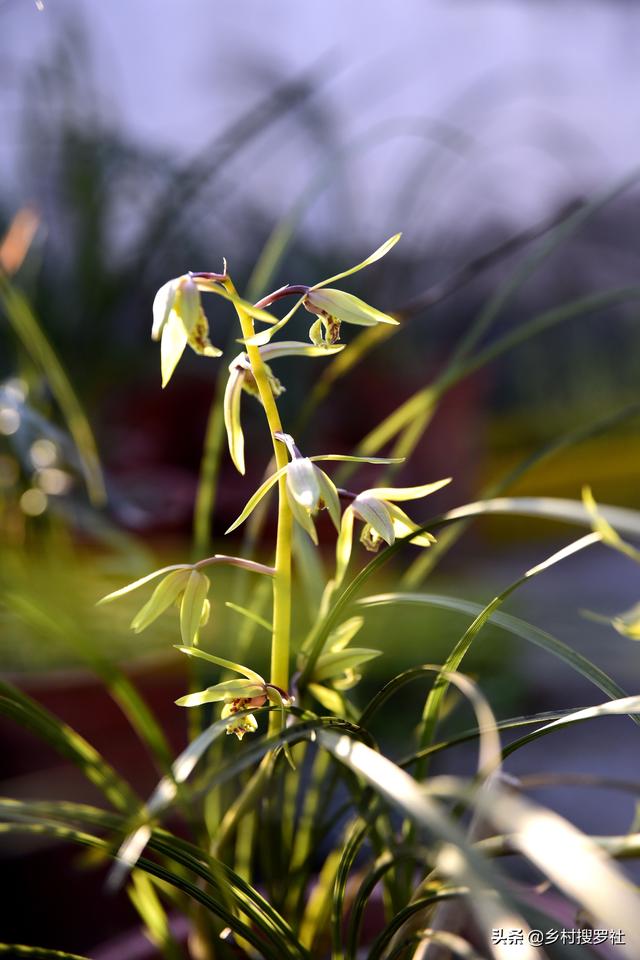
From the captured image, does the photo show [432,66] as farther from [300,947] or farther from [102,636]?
[300,947]

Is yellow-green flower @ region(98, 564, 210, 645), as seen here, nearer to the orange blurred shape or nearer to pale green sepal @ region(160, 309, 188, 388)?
pale green sepal @ region(160, 309, 188, 388)

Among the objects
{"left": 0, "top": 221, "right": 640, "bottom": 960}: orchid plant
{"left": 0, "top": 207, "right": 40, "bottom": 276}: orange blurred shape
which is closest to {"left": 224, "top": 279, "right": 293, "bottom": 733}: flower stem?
{"left": 0, "top": 221, "right": 640, "bottom": 960}: orchid plant

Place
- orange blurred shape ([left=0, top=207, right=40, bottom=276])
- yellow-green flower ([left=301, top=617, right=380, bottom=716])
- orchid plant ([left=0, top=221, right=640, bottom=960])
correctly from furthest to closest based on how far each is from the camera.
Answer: orange blurred shape ([left=0, top=207, right=40, bottom=276]) < yellow-green flower ([left=301, top=617, right=380, bottom=716]) < orchid plant ([left=0, top=221, right=640, bottom=960])

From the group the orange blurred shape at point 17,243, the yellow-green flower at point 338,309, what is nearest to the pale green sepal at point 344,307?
the yellow-green flower at point 338,309

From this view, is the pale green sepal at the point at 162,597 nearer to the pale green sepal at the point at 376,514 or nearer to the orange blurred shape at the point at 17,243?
the pale green sepal at the point at 376,514

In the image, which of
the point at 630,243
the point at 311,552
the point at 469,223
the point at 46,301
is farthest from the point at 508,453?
the point at 311,552

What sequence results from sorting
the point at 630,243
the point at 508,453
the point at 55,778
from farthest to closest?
the point at 630,243 < the point at 508,453 < the point at 55,778
